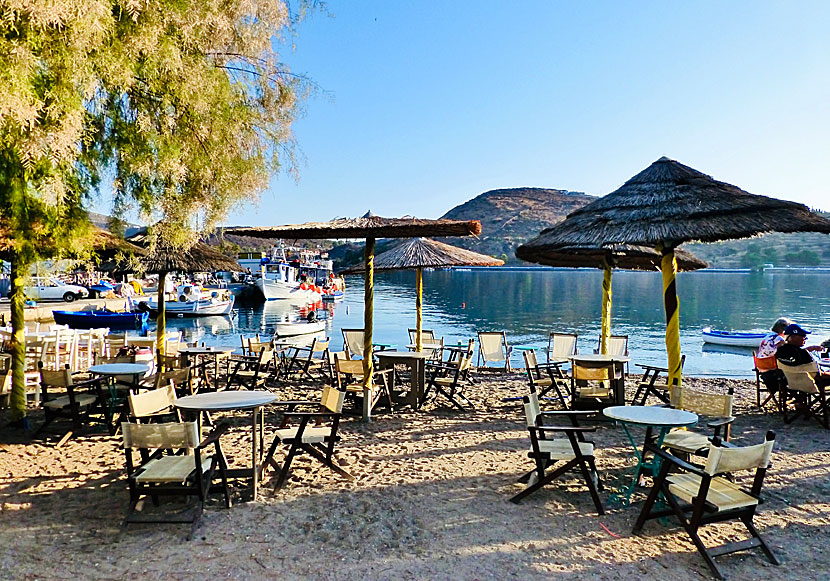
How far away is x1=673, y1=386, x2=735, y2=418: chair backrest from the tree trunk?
22.5 feet

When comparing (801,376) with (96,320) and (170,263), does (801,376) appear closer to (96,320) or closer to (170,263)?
(170,263)

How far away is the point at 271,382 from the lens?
9.69 m

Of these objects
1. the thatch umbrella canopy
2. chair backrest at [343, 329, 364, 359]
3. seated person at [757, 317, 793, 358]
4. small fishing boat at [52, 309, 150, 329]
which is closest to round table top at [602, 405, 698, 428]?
the thatch umbrella canopy

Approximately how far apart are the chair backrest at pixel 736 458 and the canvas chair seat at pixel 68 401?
238 inches

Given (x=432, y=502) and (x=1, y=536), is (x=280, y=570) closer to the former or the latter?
(x=432, y=502)

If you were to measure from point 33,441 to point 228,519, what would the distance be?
3245 millimetres

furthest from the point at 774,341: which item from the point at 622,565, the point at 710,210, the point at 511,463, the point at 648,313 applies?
the point at 648,313

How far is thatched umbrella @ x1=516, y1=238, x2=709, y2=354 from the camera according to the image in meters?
8.80

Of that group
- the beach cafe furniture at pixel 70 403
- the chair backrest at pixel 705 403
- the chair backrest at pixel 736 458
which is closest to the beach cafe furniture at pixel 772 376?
the chair backrest at pixel 705 403

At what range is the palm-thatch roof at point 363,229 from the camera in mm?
6422

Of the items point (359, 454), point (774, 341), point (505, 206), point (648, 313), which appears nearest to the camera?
point (359, 454)

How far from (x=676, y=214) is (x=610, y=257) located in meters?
3.44

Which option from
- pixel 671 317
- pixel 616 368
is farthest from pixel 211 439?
pixel 616 368

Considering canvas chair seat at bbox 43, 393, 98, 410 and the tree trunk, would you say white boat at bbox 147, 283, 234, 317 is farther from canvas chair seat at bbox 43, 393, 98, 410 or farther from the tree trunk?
canvas chair seat at bbox 43, 393, 98, 410
